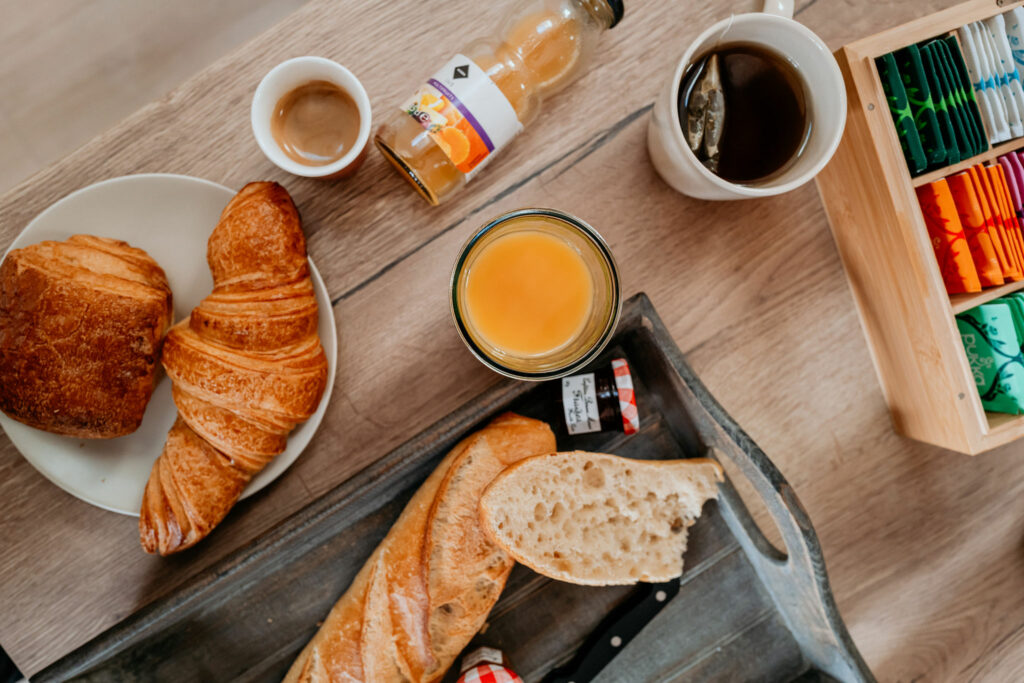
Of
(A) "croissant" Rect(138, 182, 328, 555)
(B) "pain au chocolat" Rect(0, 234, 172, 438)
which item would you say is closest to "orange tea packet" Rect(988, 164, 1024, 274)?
(A) "croissant" Rect(138, 182, 328, 555)

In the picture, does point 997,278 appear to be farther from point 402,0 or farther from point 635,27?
point 402,0

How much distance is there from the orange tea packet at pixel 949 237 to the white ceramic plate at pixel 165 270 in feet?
2.94

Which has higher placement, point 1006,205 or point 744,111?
point 744,111

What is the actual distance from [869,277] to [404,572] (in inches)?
33.5

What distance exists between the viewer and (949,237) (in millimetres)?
908

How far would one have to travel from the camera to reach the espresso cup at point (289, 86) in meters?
0.90

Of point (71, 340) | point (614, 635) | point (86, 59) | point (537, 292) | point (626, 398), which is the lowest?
point (614, 635)

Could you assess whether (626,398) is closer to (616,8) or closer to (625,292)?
(625,292)

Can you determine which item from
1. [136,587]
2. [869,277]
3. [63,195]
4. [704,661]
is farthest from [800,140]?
[136,587]

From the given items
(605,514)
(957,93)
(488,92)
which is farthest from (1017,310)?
(488,92)

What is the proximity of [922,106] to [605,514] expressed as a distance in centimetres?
74

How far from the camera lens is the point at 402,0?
1.01 metres

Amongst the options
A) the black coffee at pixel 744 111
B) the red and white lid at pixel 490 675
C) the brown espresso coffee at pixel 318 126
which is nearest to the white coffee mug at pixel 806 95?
the black coffee at pixel 744 111

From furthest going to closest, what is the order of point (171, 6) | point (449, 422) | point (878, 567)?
point (171, 6), point (878, 567), point (449, 422)
